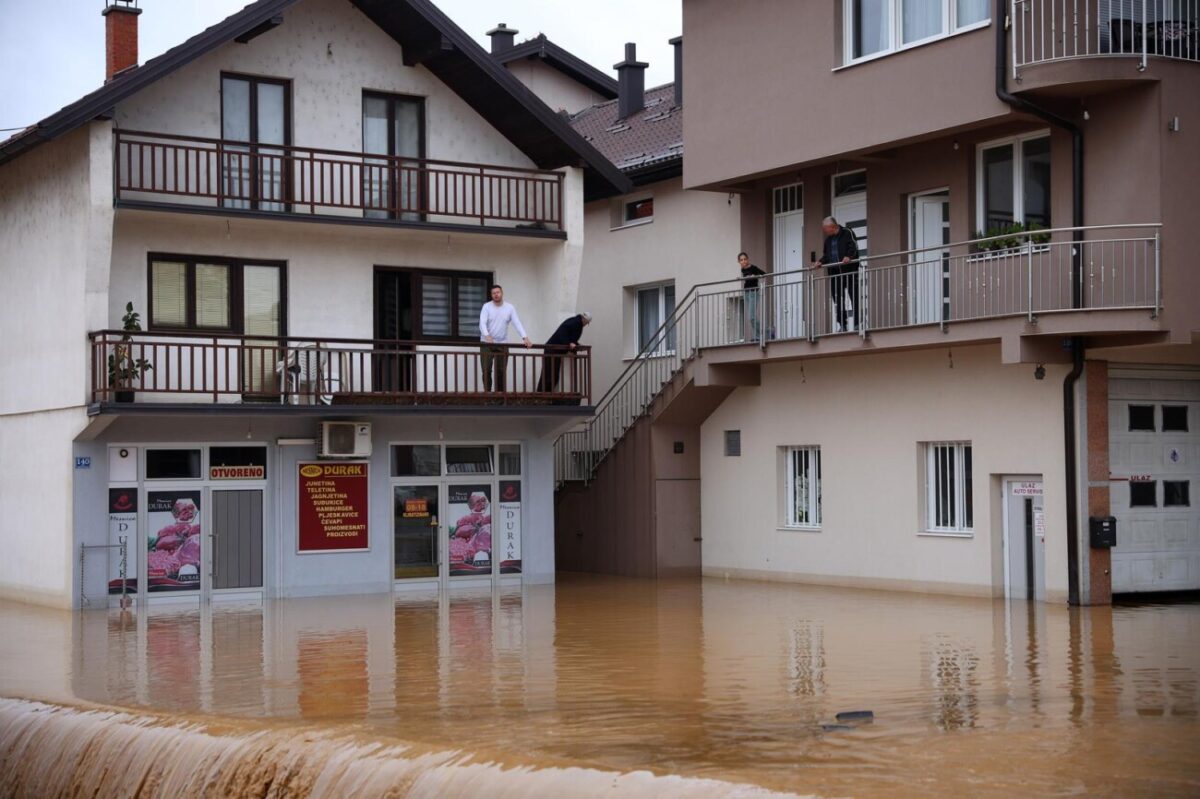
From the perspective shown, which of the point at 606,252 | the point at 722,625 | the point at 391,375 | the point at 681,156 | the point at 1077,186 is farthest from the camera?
the point at 606,252

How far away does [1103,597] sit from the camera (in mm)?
22000

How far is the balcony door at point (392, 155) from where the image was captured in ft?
86.3

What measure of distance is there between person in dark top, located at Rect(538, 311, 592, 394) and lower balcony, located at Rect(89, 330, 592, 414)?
36 millimetres

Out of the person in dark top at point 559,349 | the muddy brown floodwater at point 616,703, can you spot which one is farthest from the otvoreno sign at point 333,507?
the muddy brown floodwater at point 616,703

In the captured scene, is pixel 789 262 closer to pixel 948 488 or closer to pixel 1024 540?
pixel 948 488

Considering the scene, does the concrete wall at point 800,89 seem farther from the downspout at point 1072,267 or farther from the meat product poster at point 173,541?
the meat product poster at point 173,541

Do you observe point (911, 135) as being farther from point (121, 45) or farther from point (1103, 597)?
point (121, 45)

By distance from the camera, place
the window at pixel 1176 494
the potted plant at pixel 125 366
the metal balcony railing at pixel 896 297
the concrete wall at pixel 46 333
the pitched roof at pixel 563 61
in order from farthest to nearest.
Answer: the pitched roof at pixel 563 61 → the concrete wall at pixel 46 333 → the potted plant at pixel 125 366 → the window at pixel 1176 494 → the metal balcony railing at pixel 896 297

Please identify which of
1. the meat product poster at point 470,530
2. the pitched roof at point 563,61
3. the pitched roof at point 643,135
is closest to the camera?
the meat product poster at point 470,530

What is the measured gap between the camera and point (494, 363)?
26.6m

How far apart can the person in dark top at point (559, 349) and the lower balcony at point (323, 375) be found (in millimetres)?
36

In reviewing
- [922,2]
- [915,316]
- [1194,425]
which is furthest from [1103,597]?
[922,2]

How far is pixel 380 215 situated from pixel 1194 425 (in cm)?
1270

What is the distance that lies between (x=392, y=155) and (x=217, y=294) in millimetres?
3614
